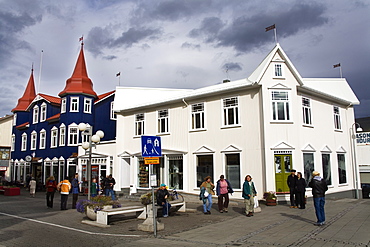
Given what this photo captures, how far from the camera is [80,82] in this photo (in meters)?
31.4

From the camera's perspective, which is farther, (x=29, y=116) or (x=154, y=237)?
(x=29, y=116)

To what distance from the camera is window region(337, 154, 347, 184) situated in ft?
67.8

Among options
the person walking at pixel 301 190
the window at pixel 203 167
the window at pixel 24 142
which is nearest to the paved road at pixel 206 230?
the person walking at pixel 301 190

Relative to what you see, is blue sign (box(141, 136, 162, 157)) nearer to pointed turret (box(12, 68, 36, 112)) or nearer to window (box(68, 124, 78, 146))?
window (box(68, 124, 78, 146))

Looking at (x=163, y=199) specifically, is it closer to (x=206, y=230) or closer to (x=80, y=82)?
(x=206, y=230)

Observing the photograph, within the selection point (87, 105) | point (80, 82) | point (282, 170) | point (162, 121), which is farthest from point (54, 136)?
point (282, 170)

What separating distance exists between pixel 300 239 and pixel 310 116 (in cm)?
1192

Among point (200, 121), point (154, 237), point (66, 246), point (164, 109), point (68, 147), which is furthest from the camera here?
point (68, 147)

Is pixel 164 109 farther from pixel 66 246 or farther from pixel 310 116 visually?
pixel 66 246

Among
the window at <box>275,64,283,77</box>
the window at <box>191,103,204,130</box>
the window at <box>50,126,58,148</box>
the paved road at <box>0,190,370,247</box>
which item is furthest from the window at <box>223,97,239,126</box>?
the window at <box>50,126,58,148</box>

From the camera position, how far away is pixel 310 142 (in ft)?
61.0

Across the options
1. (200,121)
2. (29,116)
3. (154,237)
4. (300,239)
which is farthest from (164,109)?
(29,116)

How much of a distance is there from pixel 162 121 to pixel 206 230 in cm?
1251

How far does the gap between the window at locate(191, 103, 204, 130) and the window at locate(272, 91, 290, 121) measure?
448 centimetres
